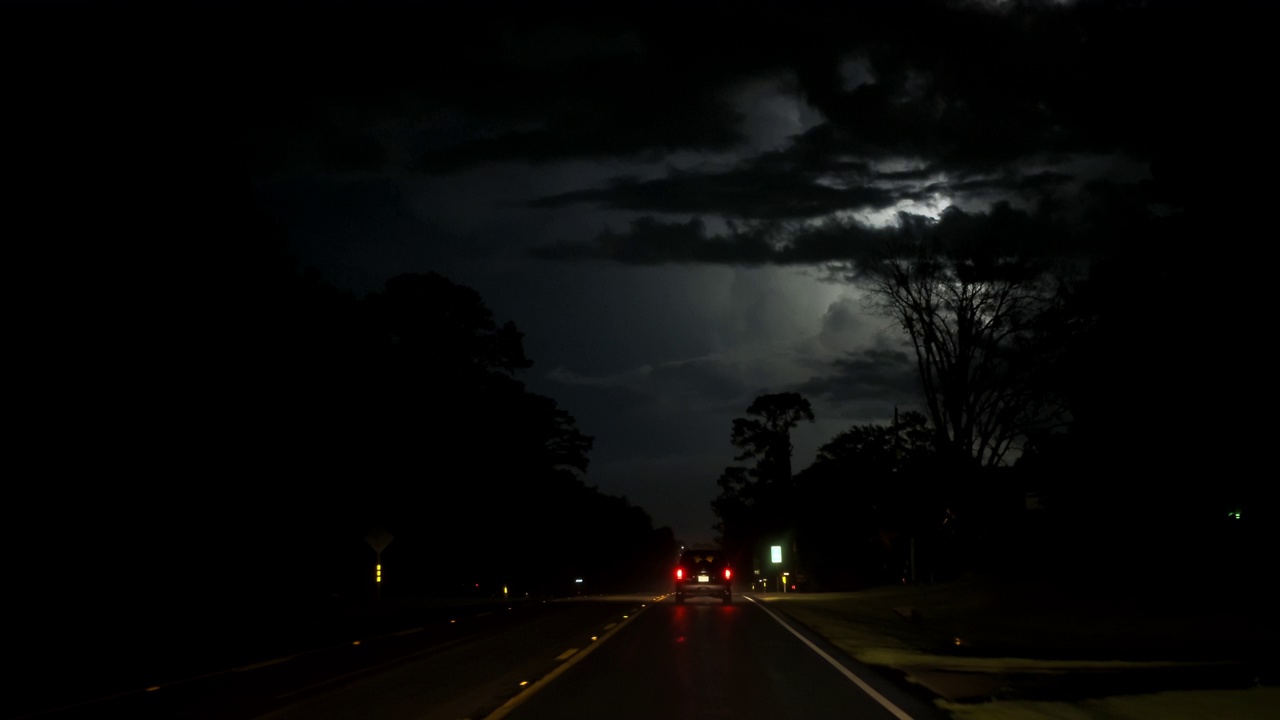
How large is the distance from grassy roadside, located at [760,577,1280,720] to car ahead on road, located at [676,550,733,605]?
3992mm

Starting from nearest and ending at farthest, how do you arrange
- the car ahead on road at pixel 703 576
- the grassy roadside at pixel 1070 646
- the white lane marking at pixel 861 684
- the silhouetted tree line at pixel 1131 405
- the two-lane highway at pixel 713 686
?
the white lane marking at pixel 861 684, the two-lane highway at pixel 713 686, the grassy roadside at pixel 1070 646, the silhouetted tree line at pixel 1131 405, the car ahead on road at pixel 703 576

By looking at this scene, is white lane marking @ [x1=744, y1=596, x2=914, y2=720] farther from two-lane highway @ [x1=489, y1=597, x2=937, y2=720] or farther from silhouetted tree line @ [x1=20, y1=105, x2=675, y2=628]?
silhouetted tree line @ [x1=20, y1=105, x2=675, y2=628]

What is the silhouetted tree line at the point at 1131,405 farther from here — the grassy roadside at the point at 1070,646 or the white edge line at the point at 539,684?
the white edge line at the point at 539,684

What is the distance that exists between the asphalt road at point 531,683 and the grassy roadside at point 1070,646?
979 millimetres

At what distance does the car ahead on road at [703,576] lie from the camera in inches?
1932

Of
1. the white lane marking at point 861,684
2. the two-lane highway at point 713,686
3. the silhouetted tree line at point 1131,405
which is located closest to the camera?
the white lane marking at point 861,684

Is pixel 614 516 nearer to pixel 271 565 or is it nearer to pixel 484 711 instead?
pixel 271 565

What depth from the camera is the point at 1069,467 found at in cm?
3438

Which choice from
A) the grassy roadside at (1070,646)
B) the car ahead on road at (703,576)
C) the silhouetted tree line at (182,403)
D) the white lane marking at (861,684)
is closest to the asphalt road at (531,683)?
the white lane marking at (861,684)

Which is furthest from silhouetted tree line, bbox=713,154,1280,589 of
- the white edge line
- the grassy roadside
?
the white edge line

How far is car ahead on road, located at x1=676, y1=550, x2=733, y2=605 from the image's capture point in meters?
49.1

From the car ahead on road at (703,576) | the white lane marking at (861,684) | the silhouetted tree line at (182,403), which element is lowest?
the white lane marking at (861,684)

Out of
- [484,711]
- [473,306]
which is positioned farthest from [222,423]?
[473,306]

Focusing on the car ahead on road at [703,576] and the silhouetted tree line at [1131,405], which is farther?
the car ahead on road at [703,576]
